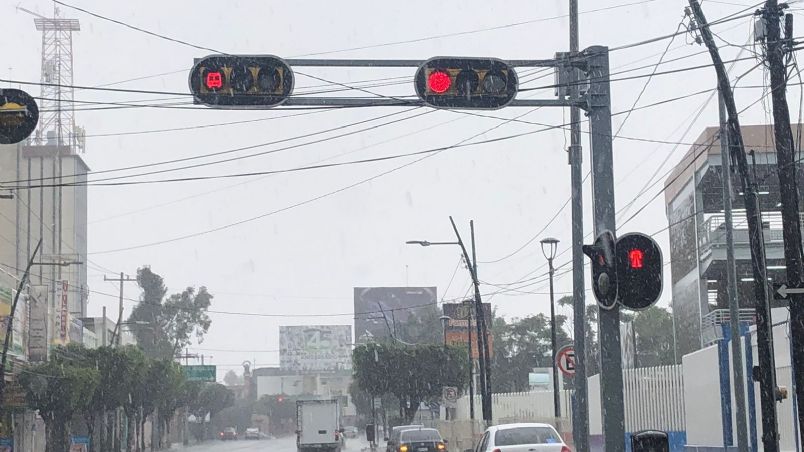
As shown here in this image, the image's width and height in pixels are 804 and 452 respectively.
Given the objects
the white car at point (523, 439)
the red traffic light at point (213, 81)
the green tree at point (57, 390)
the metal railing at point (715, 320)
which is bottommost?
the white car at point (523, 439)

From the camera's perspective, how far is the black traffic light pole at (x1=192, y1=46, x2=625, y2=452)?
46.0ft

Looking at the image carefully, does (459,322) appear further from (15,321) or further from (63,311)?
(15,321)

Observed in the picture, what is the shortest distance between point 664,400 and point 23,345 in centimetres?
3661

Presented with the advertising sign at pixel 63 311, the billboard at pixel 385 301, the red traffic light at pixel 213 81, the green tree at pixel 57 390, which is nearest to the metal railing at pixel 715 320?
the red traffic light at pixel 213 81

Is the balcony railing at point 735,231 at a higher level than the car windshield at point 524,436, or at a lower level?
higher

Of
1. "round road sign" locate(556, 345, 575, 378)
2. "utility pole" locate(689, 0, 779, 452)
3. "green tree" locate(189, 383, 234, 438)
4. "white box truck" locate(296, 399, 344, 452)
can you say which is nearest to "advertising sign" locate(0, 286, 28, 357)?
"white box truck" locate(296, 399, 344, 452)

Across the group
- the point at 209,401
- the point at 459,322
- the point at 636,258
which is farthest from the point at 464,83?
the point at 209,401

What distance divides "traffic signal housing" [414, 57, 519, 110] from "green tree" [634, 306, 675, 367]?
80.5m

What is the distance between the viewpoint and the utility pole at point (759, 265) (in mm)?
17875

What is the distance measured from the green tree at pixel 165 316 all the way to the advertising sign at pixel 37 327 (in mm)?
53315

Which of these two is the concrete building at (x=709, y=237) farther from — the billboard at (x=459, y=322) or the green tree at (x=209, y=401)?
the green tree at (x=209, y=401)

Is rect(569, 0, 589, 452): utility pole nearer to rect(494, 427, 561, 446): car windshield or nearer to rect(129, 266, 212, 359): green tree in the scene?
rect(494, 427, 561, 446): car windshield

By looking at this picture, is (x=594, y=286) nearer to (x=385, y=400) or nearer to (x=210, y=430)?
(x=385, y=400)

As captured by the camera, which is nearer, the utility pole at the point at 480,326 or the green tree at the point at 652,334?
the utility pole at the point at 480,326
